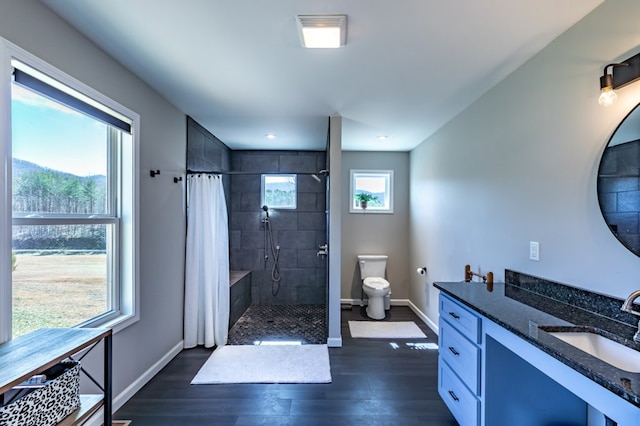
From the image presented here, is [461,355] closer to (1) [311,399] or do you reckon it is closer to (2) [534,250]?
(2) [534,250]

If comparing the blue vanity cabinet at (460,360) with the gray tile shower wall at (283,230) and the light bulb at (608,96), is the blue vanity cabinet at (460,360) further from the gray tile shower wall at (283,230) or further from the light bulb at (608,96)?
the gray tile shower wall at (283,230)

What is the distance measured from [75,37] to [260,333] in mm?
3139

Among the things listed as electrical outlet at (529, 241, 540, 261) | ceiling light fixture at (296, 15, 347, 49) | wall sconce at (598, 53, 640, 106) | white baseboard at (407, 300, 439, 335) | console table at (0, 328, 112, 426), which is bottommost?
white baseboard at (407, 300, 439, 335)

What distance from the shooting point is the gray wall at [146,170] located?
154 centimetres

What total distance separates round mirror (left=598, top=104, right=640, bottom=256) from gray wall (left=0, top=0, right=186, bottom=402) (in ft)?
9.32

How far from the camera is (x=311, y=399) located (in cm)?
228

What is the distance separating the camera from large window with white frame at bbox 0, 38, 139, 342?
1.49 m

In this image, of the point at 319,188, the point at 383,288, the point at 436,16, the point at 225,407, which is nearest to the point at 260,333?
the point at 225,407

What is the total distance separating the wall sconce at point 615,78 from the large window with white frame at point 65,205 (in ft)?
8.93

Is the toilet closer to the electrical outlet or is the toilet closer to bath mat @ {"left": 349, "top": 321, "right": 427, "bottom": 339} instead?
bath mat @ {"left": 349, "top": 321, "right": 427, "bottom": 339}

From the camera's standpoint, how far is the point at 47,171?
5.51ft

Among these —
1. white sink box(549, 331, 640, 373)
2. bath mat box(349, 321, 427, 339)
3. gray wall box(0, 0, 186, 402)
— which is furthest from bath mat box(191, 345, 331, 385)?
white sink box(549, 331, 640, 373)

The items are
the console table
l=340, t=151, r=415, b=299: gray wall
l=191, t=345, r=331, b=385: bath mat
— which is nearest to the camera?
the console table

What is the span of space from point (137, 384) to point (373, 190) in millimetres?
3780
